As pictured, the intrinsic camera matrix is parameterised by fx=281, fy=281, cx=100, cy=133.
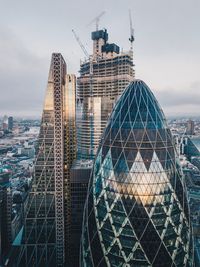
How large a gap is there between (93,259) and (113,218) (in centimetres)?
621

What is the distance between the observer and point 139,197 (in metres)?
32.0

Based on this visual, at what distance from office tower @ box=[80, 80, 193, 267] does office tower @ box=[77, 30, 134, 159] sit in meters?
55.9

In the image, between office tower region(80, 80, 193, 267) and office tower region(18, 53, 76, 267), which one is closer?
office tower region(80, 80, 193, 267)

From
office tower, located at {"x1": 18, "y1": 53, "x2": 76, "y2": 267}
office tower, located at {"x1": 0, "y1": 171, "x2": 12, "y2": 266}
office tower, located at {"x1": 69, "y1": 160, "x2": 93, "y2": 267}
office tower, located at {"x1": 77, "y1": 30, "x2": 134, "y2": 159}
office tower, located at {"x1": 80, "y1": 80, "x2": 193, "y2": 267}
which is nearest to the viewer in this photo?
office tower, located at {"x1": 80, "y1": 80, "x2": 193, "y2": 267}

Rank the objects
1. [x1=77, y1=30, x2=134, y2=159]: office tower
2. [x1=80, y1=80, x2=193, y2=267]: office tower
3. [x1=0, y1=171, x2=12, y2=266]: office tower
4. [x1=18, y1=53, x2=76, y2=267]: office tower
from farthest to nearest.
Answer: [x1=77, y1=30, x2=134, y2=159]: office tower → [x1=0, y1=171, x2=12, y2=266]: office tower → [x1=18, y1=53, x2=76, y2=267]: office tower → [x1=80, y1=80, x2=193, y2=267]: office tower

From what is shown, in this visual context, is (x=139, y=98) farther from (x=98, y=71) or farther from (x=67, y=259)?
(x=98, y=71)

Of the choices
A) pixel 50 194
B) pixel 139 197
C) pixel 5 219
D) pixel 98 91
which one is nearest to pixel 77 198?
pixel 50 194

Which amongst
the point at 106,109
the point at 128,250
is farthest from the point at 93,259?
the point at 106,109

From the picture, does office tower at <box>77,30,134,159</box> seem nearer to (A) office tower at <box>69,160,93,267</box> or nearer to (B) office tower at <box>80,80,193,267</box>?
(A) office tower at <box>69,160,93,267</box>

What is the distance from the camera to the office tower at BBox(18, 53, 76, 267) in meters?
56.3

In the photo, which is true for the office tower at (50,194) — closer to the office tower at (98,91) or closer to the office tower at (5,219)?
the office tower at (5,219)

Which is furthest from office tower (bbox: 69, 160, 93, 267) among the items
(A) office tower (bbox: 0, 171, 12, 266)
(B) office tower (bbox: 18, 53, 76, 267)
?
(A) office tower (bbox: 0, 171, 12, 266)

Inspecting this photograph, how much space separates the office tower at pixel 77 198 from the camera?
55188 mm

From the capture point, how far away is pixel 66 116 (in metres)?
63.4
